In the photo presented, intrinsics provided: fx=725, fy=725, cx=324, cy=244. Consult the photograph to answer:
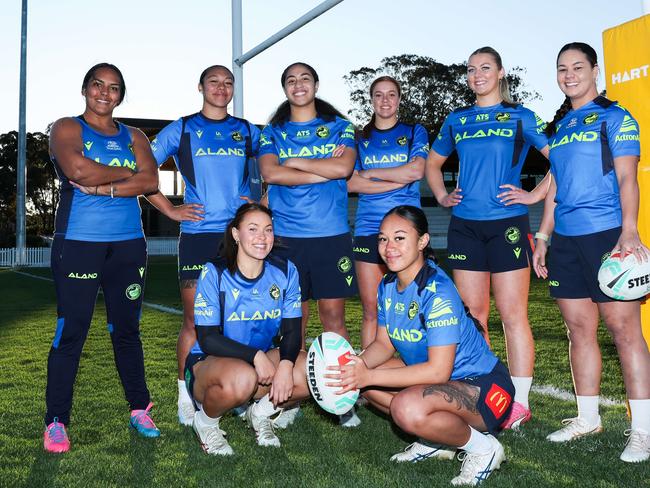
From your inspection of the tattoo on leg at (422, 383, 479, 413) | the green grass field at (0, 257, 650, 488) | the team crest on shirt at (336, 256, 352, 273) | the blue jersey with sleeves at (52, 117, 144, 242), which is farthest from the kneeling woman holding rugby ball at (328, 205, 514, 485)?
the blue jersey with sleeves at (52, 117, 144, 242)

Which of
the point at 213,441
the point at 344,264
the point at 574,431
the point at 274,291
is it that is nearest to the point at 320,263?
the point at 344,264

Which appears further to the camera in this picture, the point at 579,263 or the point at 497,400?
the point at 579,263

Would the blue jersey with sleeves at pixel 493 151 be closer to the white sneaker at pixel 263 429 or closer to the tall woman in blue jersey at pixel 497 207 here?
the tall woman in blue jersey at pixel 497 207

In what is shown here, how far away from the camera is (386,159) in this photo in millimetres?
5121

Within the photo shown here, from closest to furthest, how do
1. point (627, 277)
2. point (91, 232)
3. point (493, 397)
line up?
1. point (493, 397)
2. point (627, 277)
3. point (91, 232)

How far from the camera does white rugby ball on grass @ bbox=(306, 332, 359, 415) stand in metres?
3.48

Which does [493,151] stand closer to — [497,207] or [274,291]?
[497,207]

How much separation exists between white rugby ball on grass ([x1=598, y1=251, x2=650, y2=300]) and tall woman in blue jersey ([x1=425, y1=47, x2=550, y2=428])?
835mm

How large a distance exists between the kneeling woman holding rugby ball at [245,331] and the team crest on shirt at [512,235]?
140 cm

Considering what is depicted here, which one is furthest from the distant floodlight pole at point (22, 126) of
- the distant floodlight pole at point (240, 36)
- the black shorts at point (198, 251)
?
the black shorts at point (198, 251)

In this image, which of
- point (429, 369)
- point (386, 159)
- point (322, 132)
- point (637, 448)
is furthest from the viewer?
point (386, 159)

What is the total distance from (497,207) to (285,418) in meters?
1.91

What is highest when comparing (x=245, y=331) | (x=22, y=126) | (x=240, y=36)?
(x=22, y=126)

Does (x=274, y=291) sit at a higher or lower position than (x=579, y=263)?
lower
